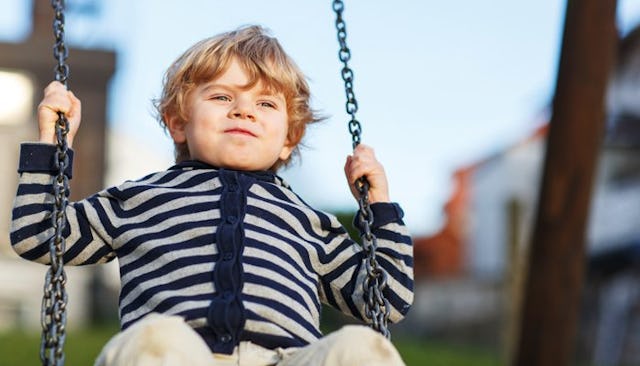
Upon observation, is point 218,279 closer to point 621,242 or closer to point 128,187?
point 128,187

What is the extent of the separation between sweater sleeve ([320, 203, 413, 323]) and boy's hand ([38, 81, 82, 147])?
715 millimetres

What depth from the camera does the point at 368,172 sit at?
2975mm

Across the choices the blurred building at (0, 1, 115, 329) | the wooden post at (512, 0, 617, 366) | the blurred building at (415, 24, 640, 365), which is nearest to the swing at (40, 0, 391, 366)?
the wooden post at (512, 0, 617, 366)

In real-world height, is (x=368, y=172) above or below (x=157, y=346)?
above

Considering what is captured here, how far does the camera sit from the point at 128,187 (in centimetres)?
279

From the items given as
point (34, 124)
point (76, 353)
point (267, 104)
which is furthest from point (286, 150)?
point (34, 124)

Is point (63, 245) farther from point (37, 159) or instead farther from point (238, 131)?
point (238, 131)

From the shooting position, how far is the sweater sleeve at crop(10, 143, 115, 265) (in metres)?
2.72

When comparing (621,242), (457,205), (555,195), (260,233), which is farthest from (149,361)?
(457,205)

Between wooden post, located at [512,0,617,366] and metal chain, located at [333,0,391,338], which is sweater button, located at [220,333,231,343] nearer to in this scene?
metal chain, located at [333,0,391,338]

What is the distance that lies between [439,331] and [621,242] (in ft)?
13.5

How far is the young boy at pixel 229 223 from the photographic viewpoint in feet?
8.41

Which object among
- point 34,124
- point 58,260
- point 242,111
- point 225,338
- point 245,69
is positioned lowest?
point 34,124

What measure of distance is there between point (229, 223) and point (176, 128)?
1.37 feet
